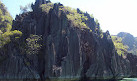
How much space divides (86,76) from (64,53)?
8.76m

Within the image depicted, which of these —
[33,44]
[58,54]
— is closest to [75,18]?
[58,54]

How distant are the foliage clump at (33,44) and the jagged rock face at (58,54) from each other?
134 cm

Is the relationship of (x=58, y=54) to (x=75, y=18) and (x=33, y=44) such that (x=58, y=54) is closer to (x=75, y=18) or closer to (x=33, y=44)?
(x=33, y=44)

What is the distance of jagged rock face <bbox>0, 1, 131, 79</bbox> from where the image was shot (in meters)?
35.2

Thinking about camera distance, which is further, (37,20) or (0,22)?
(0,22)

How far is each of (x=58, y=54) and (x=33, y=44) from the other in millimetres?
7163

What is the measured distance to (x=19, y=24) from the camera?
1789 inches

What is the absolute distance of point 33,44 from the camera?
125ft

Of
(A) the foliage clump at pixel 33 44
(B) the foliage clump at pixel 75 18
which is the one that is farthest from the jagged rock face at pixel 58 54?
(B) the foliage clump at pixel 75 18

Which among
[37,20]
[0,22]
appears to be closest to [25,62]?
[37,20]

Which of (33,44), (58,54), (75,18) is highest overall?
(75,18)

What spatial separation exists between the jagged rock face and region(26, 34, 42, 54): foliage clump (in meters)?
1.34

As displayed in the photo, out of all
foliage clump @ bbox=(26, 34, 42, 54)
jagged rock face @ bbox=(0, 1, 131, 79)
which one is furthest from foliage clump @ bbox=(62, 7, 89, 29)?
foliage clump @ bbox=(26, 34, 42, 54)

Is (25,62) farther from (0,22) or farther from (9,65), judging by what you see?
(0,22)
